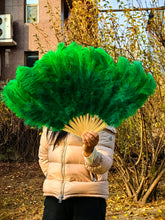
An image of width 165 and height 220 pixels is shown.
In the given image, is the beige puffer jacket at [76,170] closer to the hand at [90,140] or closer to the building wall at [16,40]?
the hand at [90,140]

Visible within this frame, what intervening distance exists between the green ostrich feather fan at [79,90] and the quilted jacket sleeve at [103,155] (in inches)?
6.5

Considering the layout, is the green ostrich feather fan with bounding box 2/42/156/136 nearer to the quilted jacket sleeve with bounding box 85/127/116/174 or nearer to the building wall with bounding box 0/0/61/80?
the quilted jacket sleeve with bounding box 85/127/116/174

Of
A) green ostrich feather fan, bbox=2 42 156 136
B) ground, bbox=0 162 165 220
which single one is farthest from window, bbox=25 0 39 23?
green ostrich feather fan, bbox=2 42 156 136

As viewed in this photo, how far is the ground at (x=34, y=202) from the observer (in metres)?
4.74

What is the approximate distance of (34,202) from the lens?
18.6 ft

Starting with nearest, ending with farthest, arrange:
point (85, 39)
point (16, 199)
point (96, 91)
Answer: point (96, 91) → point (85, 39) → point (16, 199)

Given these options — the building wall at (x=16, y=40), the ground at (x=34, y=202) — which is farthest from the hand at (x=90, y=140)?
the building wall at (x=16, y=40)

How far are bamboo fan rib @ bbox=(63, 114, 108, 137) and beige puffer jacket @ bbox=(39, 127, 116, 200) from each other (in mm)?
155

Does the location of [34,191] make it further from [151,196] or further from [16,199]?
[151,196]

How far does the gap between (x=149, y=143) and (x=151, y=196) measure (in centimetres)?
104

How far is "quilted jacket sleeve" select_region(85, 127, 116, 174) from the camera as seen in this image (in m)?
1.78

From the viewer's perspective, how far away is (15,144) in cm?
913

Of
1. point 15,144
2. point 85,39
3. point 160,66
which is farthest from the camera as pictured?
point 15,144

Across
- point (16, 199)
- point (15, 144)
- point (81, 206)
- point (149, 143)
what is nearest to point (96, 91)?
point (81, 206)
